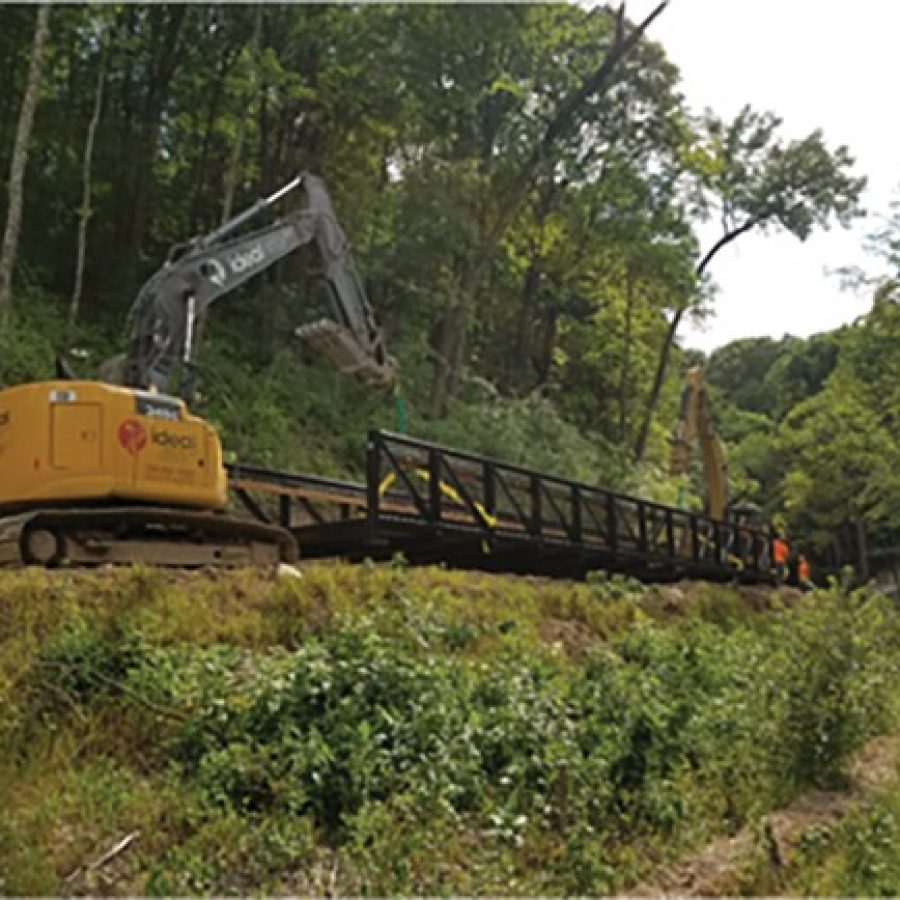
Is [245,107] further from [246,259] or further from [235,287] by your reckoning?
[246,259]

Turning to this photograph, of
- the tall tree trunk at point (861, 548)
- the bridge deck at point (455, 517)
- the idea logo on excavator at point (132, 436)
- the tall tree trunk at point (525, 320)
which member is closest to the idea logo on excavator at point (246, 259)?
the bridge deck at point (455, 517)

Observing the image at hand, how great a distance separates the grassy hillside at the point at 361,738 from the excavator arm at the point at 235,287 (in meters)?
3.07

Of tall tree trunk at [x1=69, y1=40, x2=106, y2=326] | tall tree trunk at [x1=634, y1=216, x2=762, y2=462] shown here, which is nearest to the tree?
tall tree trunk at [x1=634, y1=216, x2=762, y2=462]

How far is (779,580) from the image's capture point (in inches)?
936

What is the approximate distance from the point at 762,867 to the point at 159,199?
24.2 meters

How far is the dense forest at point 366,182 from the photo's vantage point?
22188mm

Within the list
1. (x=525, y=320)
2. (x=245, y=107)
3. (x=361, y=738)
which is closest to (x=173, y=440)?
(x=361, y=738)

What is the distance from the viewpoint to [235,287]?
11906 mm

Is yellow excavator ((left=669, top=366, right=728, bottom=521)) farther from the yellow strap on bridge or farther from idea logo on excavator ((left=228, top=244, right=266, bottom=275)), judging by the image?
idea logo on excavator ((left=228, top=244, right=266, bottom=275))

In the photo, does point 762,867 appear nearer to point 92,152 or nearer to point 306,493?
point 306,493

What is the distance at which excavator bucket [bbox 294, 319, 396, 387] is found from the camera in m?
11.6

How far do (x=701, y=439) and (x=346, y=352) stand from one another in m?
13.8

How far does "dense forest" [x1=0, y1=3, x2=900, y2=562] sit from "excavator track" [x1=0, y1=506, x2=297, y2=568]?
30.7ft

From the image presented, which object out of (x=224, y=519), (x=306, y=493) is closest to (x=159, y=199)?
(x=306, y=493)
